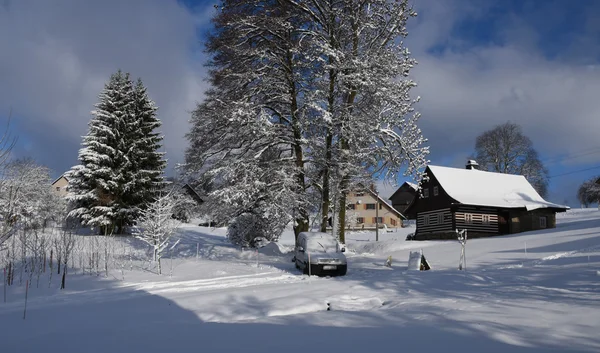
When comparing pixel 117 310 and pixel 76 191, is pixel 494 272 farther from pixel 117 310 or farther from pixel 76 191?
pixel 76 191

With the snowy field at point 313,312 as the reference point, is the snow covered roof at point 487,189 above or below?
above

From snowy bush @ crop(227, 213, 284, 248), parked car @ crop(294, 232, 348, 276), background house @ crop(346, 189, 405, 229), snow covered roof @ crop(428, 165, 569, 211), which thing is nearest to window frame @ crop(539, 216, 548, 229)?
snow covered roof @ crop(428, 165, 569, 211)

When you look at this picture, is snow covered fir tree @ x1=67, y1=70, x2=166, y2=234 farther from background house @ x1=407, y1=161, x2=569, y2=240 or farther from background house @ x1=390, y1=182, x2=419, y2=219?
background house @ x1=390, y1=182, x2=419, y2=219

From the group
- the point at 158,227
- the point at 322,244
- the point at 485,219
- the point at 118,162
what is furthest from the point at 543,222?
the point at 118,162

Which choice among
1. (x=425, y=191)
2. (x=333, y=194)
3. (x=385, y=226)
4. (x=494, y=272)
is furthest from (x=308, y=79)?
(x=385, y=226)

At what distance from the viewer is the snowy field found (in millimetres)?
6715

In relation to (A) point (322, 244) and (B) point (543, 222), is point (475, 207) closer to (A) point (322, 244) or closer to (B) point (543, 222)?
(B) point (543, 222)

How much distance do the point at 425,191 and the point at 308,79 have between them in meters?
24.8

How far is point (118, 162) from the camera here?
109 ft

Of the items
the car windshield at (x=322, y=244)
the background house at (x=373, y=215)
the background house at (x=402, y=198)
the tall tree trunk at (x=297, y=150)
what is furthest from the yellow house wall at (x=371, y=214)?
the car windshield at (x=322, y=244)

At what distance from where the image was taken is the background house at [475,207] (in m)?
39.5

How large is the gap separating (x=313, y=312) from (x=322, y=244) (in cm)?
1050

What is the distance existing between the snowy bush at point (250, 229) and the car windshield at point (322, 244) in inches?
359

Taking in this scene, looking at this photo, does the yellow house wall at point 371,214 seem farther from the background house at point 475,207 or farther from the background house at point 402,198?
the background house at point 475,207
